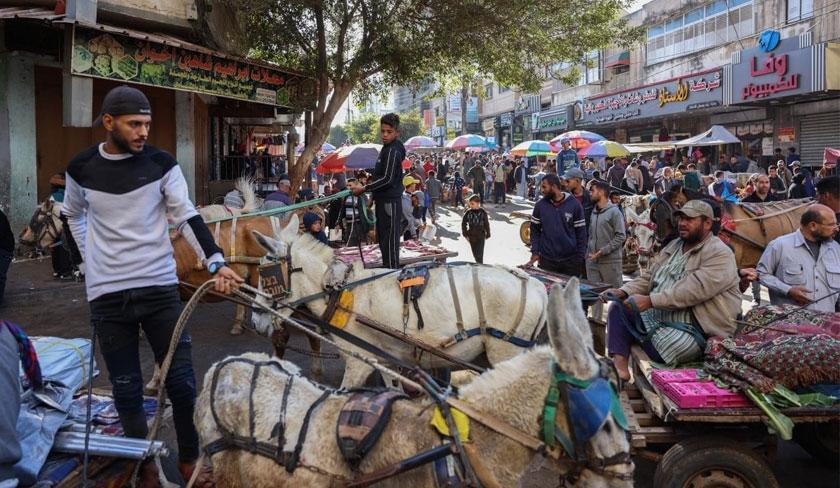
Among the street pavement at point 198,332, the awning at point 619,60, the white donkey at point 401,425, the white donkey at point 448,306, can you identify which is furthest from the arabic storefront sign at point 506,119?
the white donkey at point 401,425

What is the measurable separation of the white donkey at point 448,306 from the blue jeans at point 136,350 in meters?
1.49

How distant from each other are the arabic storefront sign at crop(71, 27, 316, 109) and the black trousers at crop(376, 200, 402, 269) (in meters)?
6.05

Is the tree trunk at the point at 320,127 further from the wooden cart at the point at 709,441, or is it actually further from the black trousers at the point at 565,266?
the wooden cart at the point at 709,441

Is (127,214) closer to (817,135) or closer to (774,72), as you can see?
(774,72)

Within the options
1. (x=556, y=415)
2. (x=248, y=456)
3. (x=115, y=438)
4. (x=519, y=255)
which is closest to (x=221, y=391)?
(x=248, y=456)

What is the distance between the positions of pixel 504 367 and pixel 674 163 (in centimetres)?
2537

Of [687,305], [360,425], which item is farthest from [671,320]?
[360,425]

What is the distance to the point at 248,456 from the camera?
9.19 ft

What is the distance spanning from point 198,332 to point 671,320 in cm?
571

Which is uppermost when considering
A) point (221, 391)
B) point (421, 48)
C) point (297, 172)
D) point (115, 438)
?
point (421, 48)

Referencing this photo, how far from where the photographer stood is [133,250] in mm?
3494

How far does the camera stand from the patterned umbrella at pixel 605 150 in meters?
22.0

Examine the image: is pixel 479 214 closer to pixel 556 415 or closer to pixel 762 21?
pixel 556 415

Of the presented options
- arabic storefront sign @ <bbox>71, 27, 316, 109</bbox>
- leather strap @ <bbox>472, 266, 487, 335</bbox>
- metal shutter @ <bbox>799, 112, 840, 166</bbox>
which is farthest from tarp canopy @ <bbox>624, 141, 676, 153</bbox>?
leather strap @ <bbox>472, 266, 487, 335</bbox>
